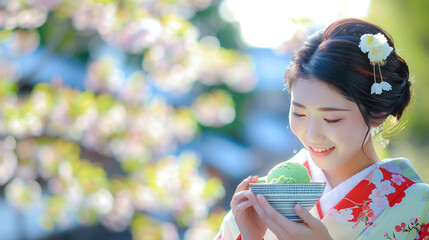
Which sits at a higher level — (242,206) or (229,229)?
(242,206)

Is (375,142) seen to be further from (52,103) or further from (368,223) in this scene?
(52,103)

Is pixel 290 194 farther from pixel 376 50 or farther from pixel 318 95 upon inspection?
pixel 376 50

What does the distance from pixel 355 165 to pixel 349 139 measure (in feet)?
0.62

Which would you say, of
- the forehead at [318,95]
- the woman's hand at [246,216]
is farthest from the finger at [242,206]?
the forehead at [318,95]

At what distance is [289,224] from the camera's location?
1.63 m

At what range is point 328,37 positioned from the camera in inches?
74.5

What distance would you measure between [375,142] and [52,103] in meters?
3.39

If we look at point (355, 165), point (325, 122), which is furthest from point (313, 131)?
point (355, 165)

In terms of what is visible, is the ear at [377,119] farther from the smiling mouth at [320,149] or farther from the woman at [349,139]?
the smiling mouth at [320,149]

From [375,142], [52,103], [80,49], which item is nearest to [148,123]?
[52,103]

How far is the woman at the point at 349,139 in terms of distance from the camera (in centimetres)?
173

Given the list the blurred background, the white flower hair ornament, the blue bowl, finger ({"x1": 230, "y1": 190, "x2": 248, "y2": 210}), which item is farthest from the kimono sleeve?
the blurred background

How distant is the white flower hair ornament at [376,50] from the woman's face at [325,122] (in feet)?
0.31

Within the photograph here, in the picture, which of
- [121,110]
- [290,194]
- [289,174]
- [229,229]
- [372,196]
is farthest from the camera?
[121,110]
